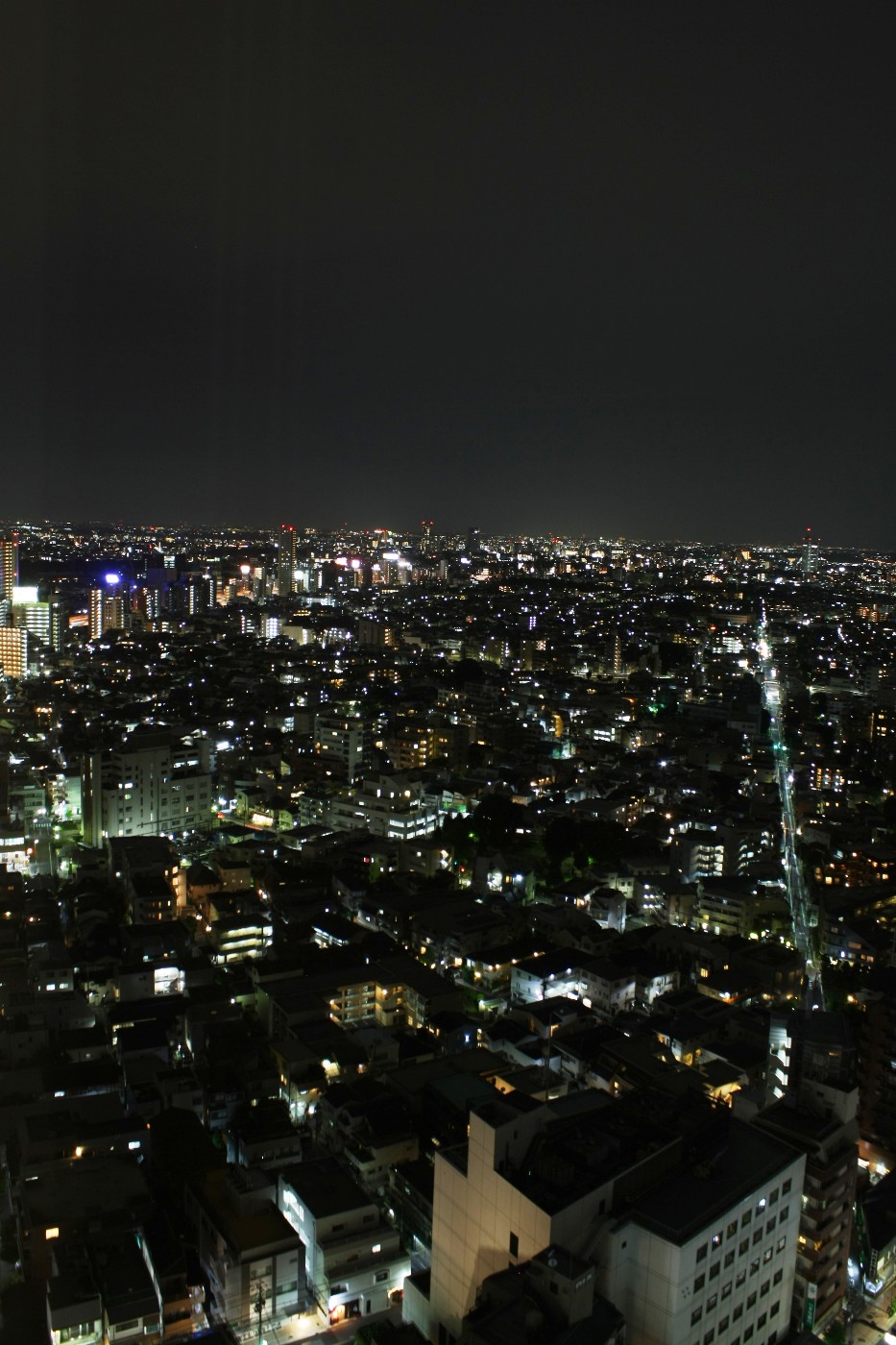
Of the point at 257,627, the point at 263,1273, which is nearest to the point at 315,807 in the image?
the point at 263,1273

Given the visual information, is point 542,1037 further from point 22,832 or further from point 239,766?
point 239,766

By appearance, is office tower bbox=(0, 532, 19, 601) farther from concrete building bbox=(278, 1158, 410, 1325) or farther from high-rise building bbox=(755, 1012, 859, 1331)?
high-rise building bbox=(755, 1012, 859, 1331)

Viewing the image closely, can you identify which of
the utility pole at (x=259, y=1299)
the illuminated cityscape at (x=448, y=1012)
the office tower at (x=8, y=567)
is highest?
the office tower at (x=8, y=567)

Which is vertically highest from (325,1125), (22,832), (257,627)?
(257,627)

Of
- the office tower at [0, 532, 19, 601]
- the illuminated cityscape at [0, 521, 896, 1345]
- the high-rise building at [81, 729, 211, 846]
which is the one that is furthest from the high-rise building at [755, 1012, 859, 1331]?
the office tower at [0, 532, 19, 601]

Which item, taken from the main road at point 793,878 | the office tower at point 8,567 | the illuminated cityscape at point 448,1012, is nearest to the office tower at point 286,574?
the office tower at point 8,567

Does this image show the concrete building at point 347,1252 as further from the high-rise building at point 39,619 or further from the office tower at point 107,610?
the office tower at point 107,610

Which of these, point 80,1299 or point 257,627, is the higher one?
point 257,627
